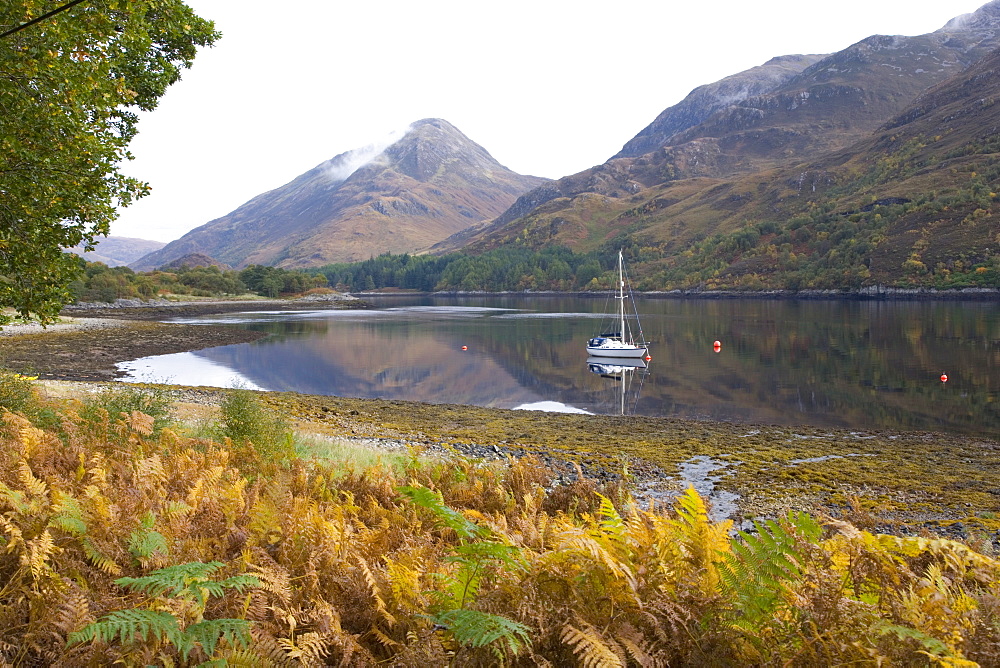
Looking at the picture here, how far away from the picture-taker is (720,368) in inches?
1731

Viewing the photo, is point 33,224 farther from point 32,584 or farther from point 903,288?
point 903,288

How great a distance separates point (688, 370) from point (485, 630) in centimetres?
4384

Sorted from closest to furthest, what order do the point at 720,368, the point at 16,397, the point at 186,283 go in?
the point at 16,397 < the point at 720,368 < the point at 186,283

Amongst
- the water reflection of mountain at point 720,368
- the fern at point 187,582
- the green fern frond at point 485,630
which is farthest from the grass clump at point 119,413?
the water reflection of mountain at point 720,368

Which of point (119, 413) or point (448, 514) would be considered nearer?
point (448, 514)

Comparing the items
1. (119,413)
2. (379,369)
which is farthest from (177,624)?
(379,369)

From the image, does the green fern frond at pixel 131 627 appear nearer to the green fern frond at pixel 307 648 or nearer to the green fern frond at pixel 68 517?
the green fern frond at pixel 307 648

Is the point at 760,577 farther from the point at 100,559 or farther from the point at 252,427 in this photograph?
the point at 252,427

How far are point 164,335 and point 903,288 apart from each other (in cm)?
12905

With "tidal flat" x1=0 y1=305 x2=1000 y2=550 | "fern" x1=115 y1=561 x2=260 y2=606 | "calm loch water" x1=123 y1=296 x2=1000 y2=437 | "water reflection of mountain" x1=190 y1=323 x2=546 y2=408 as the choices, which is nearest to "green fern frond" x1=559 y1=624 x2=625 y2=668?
"fern" x1=115 y1=561 x2=260 y2=606

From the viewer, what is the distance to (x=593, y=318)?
9638 cm

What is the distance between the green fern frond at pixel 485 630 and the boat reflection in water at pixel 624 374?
29.2 metres

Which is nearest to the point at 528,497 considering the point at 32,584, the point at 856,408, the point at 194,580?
the point at 194,580

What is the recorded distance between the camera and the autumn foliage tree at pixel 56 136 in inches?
333
